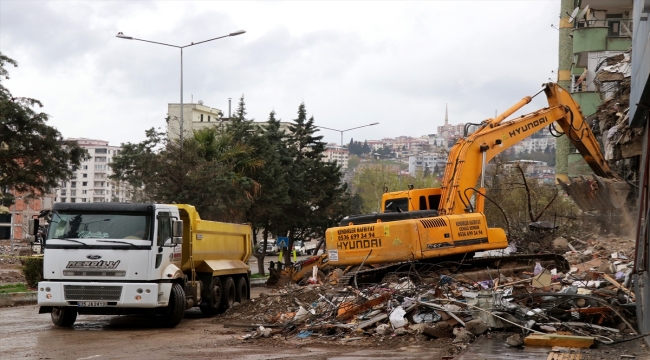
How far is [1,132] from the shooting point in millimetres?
27250

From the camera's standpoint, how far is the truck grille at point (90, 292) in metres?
16.8

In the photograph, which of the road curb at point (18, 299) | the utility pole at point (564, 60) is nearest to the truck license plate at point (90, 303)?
the road curb at point (18, 299)

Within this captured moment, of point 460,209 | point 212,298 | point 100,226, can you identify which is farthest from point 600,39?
point 100,226

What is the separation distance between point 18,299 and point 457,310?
14.2m

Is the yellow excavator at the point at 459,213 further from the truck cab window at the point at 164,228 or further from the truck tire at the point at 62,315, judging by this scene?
the truck tire at the point at 62,315

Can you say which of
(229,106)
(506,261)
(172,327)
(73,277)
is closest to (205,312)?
(172,327)

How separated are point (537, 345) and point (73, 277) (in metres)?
9.16

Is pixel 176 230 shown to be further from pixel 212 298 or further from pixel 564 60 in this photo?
pixel 564 60

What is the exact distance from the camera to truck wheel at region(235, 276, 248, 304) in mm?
22734

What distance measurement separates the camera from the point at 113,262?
16.9 metres

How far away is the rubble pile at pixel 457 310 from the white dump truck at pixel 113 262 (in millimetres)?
1723

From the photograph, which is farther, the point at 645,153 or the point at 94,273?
the point at 94,273

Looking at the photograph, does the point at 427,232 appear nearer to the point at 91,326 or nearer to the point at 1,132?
the point at 91,326

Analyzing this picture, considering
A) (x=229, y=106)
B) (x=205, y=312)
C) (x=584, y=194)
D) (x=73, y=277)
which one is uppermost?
(x=229, y=106)
